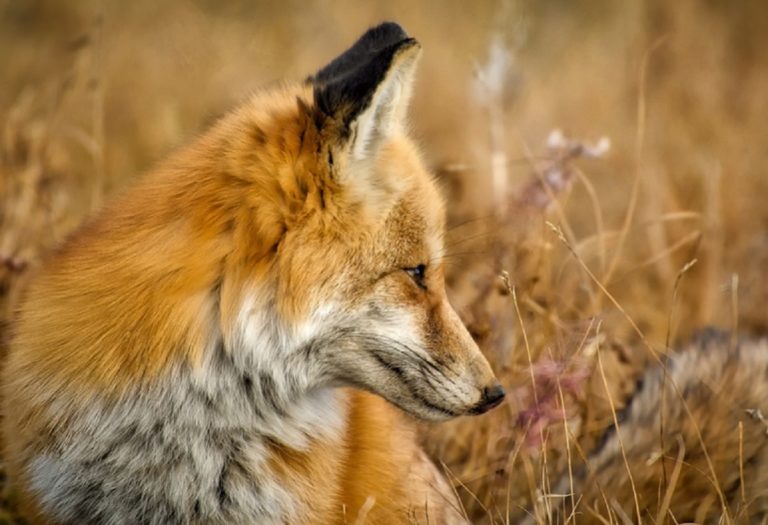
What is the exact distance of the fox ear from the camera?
2488mm

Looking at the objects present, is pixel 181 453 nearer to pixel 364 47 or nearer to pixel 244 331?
pixel 244 331

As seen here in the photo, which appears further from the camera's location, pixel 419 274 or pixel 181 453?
pixel 419 274

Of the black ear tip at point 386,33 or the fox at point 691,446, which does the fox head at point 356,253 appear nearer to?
the black ear tip at point 386,33

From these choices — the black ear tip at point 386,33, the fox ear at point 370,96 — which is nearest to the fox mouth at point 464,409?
the fox ear at point 370,96

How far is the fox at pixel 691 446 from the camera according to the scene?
3.46 meters

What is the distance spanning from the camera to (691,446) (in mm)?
3635

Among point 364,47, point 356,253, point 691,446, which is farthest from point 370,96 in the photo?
point 691,446

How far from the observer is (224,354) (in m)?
2.62

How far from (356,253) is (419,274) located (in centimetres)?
23

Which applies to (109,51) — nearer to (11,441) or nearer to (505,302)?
(505,302)

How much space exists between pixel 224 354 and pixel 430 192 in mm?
816

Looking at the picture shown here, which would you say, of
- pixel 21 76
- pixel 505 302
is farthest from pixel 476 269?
pixel 21 76

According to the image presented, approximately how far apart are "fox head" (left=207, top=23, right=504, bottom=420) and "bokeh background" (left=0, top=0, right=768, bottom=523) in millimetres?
290

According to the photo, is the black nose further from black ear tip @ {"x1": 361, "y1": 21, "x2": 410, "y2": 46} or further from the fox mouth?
black ear tip @ {"x1": 361, "y1": 21, "x2": 410, "y2": 46}
